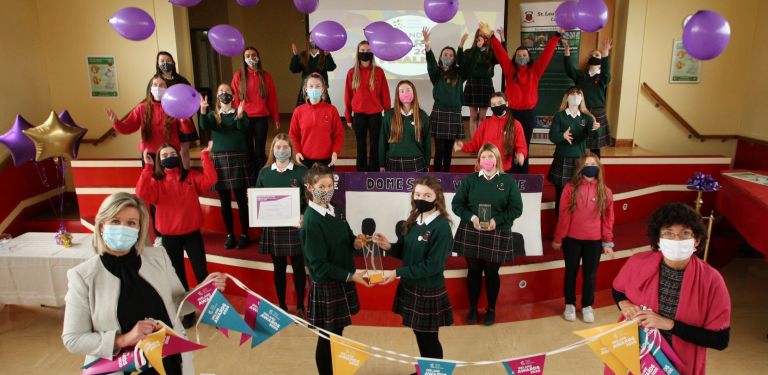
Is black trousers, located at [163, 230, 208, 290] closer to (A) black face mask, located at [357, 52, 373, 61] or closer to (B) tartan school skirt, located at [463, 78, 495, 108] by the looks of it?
(A) black face mask, located at [357, 52, 373, 61]

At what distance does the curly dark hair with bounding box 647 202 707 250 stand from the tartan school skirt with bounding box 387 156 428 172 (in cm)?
242

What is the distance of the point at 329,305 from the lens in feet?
9.62

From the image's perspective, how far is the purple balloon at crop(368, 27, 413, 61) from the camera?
4246mm

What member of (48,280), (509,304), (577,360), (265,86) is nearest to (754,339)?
(577,360)

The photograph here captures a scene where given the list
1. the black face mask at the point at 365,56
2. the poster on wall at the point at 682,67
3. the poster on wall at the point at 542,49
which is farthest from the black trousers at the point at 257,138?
the poster on wall at the point at 682,67

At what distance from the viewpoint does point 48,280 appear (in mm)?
4082

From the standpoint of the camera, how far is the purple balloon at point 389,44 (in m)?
4.25

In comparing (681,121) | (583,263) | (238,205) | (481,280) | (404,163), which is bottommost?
(481,280)

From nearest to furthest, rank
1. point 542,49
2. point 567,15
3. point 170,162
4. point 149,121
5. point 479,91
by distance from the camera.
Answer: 1. point 170,162
2. point 149,121
3. point 567,15
4. point 479,91
5. point 542,49

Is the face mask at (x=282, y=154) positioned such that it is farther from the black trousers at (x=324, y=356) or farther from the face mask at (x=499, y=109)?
the face mask at (x=499, y=109)

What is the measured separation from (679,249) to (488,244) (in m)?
1.81

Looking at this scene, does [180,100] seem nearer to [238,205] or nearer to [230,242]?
[238,205]

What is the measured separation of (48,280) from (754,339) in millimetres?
5614

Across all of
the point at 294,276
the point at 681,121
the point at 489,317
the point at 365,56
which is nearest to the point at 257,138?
the point at 365,56
